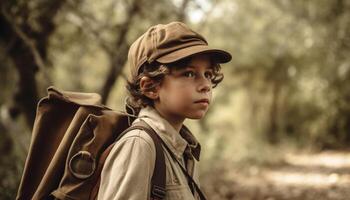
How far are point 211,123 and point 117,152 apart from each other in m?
19.5

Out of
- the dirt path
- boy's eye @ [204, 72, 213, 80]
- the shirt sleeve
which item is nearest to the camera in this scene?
the shirt sleeve

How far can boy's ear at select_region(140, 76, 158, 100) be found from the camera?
84.1 inches

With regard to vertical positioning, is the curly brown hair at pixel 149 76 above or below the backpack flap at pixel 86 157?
above

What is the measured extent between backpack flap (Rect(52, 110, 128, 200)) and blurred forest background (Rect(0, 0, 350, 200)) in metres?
2.25

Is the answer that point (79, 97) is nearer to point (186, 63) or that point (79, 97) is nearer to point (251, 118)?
point (186, 63)

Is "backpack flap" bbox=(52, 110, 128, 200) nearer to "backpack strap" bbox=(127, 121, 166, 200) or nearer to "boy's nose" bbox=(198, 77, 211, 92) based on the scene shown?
"backpack strap" bbox=(127, 121, 166, 200)

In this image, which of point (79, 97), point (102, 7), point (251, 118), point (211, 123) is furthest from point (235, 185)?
point (211, 123)

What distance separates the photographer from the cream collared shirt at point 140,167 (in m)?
1.83

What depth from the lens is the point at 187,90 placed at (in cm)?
209

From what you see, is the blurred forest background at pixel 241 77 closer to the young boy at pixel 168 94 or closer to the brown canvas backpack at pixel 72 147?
the brown canvas backpack at pixel 72 147

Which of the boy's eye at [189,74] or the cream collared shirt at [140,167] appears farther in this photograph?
the boy's eye at [189,74]

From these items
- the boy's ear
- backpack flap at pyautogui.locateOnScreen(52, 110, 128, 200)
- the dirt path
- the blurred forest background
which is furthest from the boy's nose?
the dirt path

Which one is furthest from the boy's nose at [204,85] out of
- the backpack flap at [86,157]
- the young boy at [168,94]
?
the backpack flap at [86,157]

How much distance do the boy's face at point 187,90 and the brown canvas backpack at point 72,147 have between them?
17 cm
